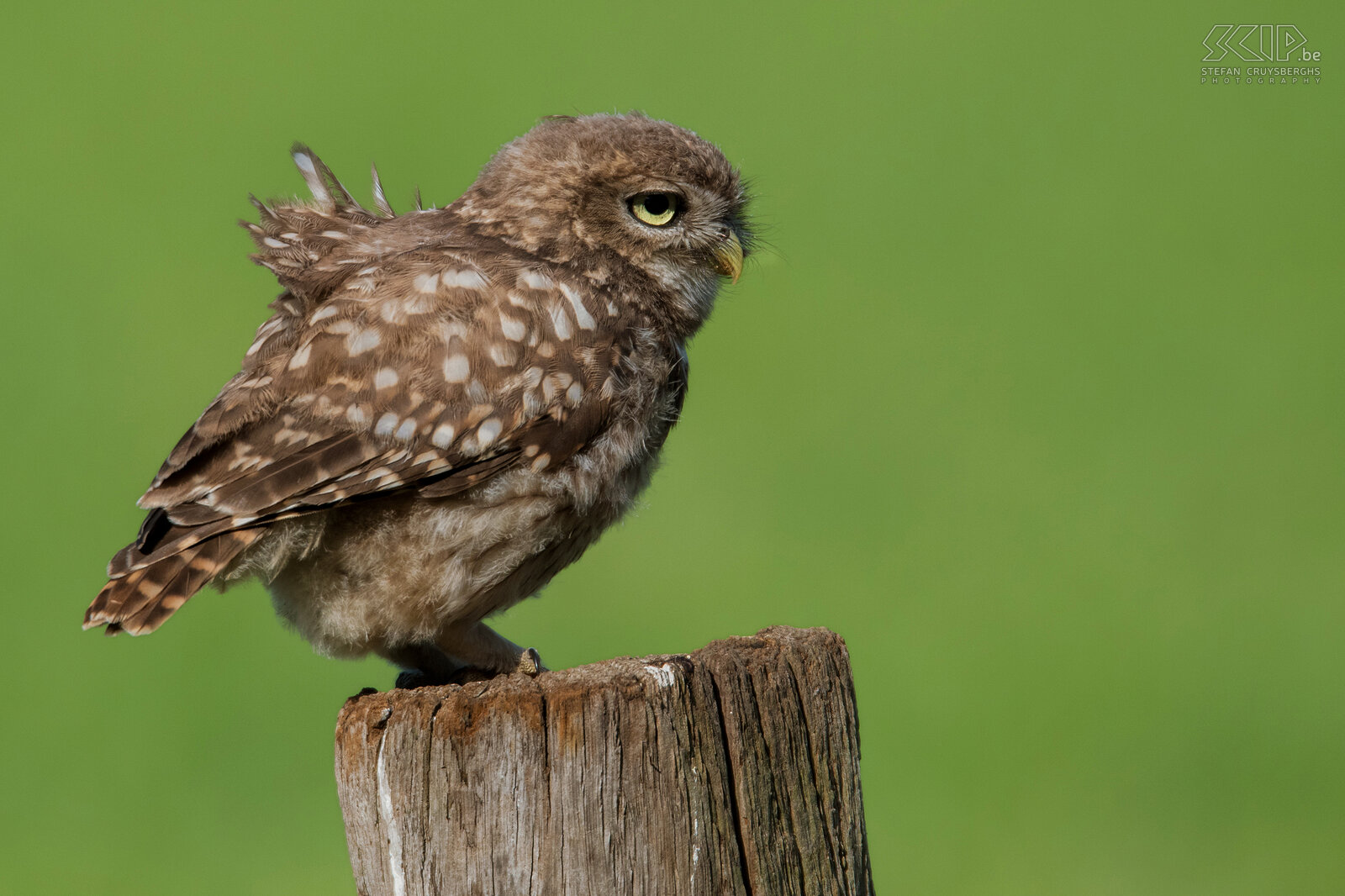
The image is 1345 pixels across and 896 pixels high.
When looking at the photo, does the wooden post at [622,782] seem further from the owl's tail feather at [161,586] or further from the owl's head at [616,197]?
the owl's head at [616,197]

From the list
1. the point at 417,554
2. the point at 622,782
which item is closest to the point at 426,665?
the point at 417,554

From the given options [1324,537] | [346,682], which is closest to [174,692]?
[346,682]

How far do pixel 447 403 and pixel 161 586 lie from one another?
2.66 feet

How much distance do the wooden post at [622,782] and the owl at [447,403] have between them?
550mm

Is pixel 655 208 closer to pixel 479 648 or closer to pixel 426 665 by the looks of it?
pixel 479 648

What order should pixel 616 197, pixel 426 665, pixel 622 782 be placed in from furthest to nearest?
pixel 426 665, pixel 616 197, pixel 622 782

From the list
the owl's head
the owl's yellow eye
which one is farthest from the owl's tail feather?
the owl's yellow eye

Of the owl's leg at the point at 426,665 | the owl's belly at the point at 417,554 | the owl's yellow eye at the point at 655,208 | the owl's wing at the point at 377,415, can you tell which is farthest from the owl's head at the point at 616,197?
the owl's leg at the point at 426,665

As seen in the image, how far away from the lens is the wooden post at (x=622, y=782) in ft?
9.50

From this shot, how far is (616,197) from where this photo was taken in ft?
14.0

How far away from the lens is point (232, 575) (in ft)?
12.5

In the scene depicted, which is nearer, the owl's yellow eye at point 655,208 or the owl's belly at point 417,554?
the owl's belly at point 417,554

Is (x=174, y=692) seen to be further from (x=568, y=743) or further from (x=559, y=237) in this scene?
(x=568, y=743)

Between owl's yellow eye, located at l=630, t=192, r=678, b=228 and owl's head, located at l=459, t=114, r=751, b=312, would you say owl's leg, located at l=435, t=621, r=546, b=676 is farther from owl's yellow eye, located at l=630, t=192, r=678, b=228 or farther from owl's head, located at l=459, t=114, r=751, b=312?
owl's yellow eye, located at l=630, t=192, r=678, b=228
